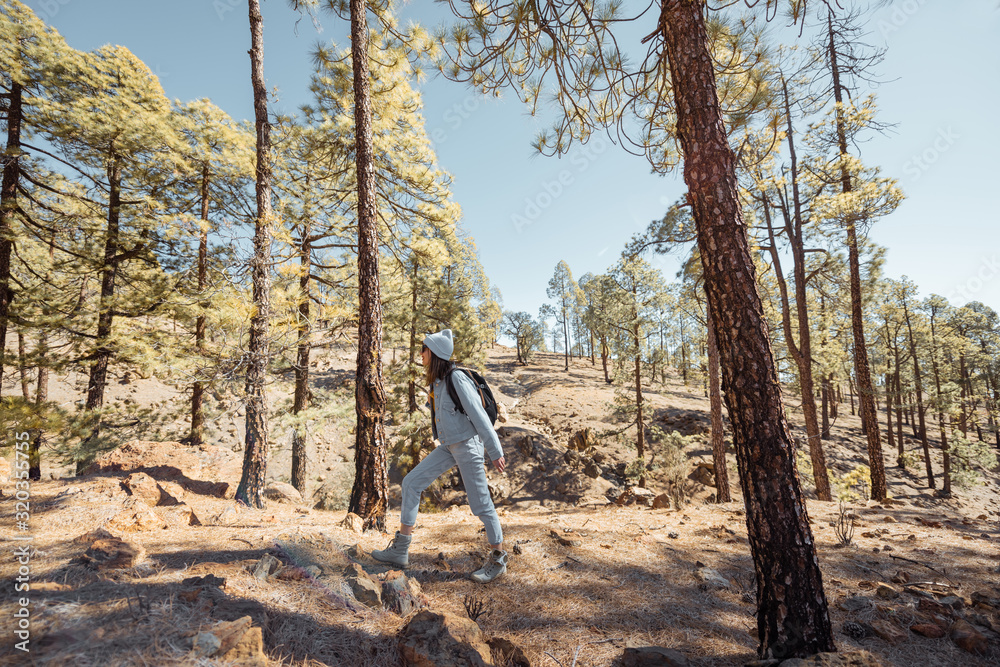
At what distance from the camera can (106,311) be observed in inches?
240

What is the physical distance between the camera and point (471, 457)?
296 centimetres

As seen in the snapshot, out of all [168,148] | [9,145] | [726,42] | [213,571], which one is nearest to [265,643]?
[213,571]

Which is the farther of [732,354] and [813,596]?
[732,354]

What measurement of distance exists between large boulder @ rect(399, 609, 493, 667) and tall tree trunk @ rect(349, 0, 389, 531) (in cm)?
249

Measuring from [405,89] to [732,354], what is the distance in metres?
6.96

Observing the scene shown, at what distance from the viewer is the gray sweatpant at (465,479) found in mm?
2949

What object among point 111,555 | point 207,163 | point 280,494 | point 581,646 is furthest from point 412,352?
point 581,646

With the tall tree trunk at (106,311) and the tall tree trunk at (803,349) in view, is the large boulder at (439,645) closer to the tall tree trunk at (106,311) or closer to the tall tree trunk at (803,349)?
the tall tree trunk at (106,311)

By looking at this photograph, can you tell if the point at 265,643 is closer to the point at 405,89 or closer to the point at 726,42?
the point at 726,42

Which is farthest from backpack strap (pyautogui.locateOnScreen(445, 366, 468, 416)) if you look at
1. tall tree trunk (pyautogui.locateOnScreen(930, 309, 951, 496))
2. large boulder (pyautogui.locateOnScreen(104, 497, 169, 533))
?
tall tree trunk (pyautogui.locateOnScreen(930, 309, 951, 496))

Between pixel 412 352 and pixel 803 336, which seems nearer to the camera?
pixel 803 336

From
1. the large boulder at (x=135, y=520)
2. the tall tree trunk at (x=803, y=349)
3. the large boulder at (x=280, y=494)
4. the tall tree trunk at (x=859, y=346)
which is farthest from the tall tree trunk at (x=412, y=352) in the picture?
the tall tree trunk at (x=859, y=346)

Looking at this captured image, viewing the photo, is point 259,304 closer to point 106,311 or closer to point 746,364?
point 106,311

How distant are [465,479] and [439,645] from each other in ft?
4.12
